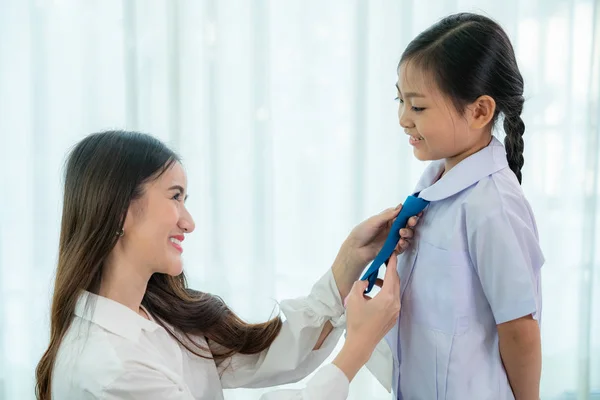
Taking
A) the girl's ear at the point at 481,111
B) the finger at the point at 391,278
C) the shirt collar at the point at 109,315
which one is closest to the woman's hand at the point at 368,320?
the finger at the point at 391,278

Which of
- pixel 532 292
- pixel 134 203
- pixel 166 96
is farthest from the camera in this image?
pixel 166 96

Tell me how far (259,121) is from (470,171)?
110cm

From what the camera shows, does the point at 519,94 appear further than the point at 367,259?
No

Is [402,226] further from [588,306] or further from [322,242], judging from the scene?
[588,306]

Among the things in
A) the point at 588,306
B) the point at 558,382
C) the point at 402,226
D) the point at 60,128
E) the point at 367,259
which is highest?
the point at 60,128

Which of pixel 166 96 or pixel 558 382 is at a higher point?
pixel 166 96

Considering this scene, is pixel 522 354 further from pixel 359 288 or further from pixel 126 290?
pixel 126 290

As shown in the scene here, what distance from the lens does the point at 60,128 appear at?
2.23 m

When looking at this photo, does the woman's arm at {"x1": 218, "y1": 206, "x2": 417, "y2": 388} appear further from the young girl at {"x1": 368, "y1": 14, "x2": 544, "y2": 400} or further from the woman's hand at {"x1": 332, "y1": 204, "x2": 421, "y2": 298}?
the young girl at {"x1": 368, "y1": 14, "x2": 544, "y2": 400}

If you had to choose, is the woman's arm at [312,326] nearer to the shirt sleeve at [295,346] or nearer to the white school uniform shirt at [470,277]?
the shirt sleeve at [295,346]

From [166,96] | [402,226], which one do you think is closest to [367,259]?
[402,226]

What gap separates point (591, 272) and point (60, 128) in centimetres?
193

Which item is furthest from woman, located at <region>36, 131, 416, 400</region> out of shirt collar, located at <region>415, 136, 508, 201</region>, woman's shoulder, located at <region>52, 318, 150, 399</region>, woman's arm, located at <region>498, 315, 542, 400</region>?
woman's arm, located at <region>498, 315, 542, 400</region>

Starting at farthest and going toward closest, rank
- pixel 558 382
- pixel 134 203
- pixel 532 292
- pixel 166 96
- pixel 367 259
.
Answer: pixel 558 382 → pixel 166 96 → pixel 367 259 → pixel 134 203 → pixel 532 292
